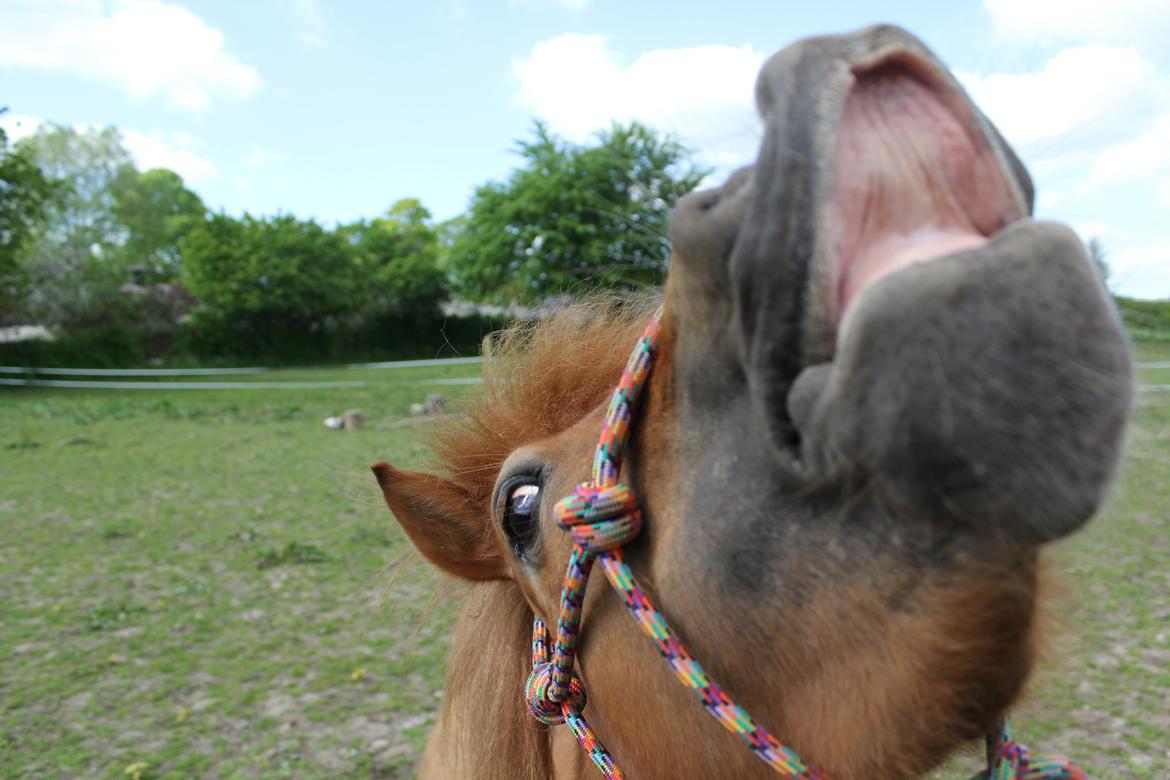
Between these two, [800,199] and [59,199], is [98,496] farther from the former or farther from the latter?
[59,199]

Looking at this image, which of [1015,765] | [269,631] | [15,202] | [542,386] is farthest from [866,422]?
[15,202]

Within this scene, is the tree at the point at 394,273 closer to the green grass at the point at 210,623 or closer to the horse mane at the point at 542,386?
the green grass at the point at 210,623

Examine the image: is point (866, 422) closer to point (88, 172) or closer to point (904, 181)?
point (904, 181)

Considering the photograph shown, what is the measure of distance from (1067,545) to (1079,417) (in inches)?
15.3

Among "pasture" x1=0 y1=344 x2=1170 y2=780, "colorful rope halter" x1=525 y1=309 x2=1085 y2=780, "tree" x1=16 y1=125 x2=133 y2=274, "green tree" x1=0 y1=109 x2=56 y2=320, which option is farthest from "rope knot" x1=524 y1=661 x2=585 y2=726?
"tree" x1=16 y1=125 x2=133 y2=274

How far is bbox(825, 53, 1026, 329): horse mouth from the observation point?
760 millimetres

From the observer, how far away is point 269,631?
4.81 meters

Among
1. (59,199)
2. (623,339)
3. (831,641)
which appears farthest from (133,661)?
(59,199)

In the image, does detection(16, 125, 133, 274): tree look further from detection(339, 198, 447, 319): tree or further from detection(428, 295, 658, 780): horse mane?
detection(428, 295, 658, 780): horse mane

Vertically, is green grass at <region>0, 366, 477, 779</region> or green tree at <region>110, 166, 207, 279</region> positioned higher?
green tree at <region>110, 166, 207, 279</region>

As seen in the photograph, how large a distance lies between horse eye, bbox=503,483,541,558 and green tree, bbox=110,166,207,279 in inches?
2099

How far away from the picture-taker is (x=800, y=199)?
746 millimetres

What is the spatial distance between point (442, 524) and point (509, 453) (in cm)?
21

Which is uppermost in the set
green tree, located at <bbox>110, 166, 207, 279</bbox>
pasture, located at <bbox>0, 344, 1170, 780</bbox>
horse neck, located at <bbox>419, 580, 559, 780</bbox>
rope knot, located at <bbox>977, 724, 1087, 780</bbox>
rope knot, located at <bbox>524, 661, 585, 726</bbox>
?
green tree, located at <bbox>110, 166, 207, 279</bbox>
